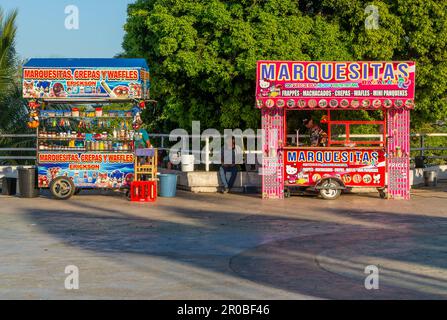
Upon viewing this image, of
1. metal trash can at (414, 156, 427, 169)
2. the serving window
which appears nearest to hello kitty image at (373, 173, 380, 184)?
the serving window

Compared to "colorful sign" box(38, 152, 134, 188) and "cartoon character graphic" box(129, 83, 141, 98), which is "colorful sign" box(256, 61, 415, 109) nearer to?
"cartoon character graphic" box(129, 83, 141, 98)

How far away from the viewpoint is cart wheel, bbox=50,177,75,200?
23.6m

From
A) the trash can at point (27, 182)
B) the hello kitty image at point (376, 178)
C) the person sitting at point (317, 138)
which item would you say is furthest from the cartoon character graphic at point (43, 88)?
the hello kitty image at point (376, 178)

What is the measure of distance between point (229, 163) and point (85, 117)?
4.41 meters

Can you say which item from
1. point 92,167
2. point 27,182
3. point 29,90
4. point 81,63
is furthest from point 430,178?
point 29,90

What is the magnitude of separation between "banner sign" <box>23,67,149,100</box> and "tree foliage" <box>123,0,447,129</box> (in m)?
3.27

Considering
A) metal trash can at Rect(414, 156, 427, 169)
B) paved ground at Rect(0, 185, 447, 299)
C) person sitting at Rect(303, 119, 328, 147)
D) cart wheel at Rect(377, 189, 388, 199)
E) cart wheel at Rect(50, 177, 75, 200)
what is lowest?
paved ground at Rect(0, 185, 447, 299)

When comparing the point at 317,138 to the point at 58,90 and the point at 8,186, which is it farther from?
the point at 8,186

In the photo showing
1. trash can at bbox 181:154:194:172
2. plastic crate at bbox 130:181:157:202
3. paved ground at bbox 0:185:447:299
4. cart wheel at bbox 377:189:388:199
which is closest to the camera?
paved ground at bbox 0:185:447:299

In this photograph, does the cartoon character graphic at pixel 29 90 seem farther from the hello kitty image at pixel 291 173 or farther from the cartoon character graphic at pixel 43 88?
the hello kitty image at pixel 291 173

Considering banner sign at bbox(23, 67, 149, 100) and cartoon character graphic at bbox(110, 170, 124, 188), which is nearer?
banner sign at bbox(23, 67, 149, 100)

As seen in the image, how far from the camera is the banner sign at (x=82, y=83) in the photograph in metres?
23.5

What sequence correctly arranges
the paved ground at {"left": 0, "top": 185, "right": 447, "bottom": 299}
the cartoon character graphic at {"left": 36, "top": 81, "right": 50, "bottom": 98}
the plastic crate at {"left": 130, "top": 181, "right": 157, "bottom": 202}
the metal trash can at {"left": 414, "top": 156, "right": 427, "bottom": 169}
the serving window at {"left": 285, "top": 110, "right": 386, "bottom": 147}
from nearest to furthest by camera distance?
the paved ground at {"left": 0, "top": 185, "right": 447, "bottom": 299}
the plastic crate at {"left": 130, "top": 181, "right": 157, "bottom": 202}
the cartoon character graphic at {"left": 36, "top": 81, "right": 50, "bottom": 98}
the serving window at {"left": 285, "top": 110, "right": 386, "bottom": 147}
the metal trash can at {"left": 414, "top": 156, "right": 427, "bottom": 169}

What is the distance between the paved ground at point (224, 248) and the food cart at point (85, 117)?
796 millimetres
